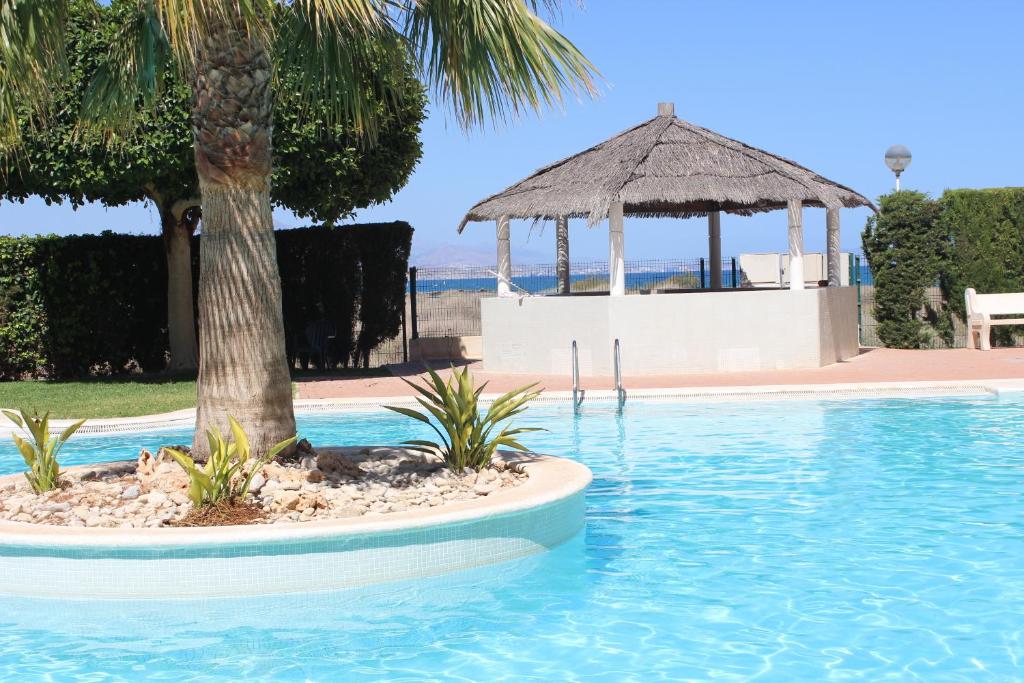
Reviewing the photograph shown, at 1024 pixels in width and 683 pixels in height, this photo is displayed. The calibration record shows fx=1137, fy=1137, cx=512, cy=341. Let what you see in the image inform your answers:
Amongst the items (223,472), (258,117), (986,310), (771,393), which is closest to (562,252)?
(986,310)

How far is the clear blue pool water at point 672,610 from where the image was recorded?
6.02 m

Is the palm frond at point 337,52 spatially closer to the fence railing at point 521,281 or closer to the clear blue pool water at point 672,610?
the clear blue pool water at point 672,610

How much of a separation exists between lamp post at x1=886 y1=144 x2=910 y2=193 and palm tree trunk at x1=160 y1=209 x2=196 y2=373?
14546 mm

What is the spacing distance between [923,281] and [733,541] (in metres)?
16.2

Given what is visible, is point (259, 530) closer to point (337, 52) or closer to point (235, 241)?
point (235, 241)

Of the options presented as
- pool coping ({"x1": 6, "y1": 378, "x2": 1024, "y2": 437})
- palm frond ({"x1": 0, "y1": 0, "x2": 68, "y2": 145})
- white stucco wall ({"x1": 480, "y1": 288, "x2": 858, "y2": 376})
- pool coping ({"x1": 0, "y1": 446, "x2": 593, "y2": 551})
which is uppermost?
palm frond ({"x1": 0, "y1": 0, "x2": 68, "y2": 145})

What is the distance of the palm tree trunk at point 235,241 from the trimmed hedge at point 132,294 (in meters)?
14.0

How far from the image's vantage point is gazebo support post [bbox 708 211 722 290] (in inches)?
945

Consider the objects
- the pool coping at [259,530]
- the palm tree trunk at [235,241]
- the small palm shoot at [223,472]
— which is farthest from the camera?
the palm tree trunk at [235,241]

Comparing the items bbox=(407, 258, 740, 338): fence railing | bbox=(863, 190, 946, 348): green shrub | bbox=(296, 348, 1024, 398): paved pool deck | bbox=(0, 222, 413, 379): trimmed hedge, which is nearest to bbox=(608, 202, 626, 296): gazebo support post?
bbox=(296, 348, 1024, 398): paved pool deck

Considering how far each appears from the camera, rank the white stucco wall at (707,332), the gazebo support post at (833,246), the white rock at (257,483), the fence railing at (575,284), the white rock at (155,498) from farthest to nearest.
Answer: the fence railing at (575,284)
the gazebo support post at (833,246)
the white stucco wall at (707,332)
the white rock at (257,483)
the white rock at (155,498)

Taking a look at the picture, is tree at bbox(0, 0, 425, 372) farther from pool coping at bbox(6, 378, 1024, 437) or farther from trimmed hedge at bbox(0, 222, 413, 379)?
pool coping at bbox(6, 378, 1024, 437)

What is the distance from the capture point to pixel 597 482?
10.8m

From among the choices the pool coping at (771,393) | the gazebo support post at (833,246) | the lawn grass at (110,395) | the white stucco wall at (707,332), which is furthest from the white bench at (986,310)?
the lawn grass at (110,395)
